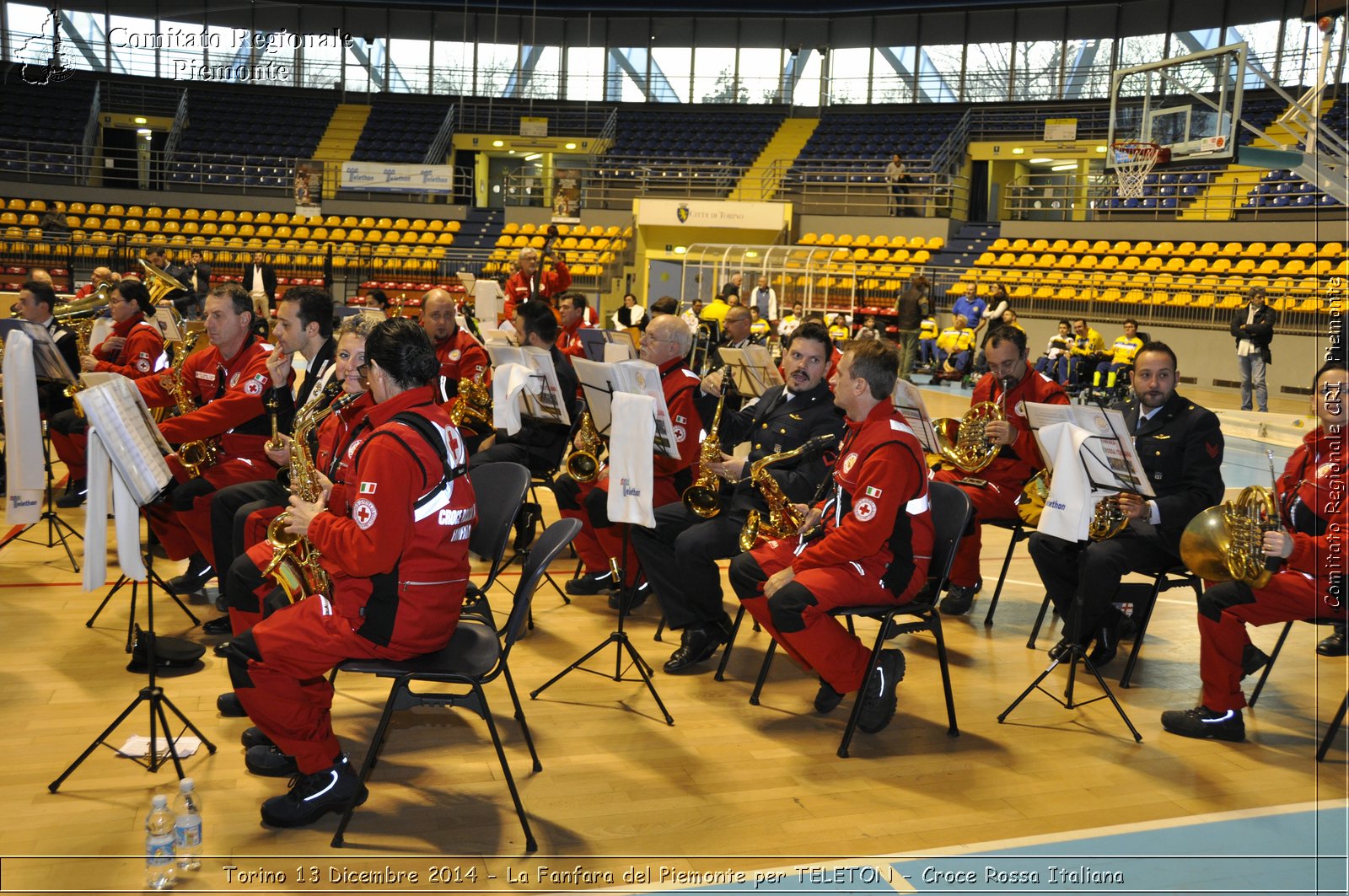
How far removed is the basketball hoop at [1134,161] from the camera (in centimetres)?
1362

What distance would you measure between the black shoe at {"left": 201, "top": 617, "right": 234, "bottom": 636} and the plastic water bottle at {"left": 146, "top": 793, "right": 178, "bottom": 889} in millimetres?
2431

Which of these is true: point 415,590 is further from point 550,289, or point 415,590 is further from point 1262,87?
point 1262,87

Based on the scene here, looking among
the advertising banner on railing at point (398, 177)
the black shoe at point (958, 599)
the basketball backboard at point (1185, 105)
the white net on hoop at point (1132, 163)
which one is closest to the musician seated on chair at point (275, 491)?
the black shoe at point (958, 599)

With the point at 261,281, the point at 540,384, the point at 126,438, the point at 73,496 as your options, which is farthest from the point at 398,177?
the point at 126,438

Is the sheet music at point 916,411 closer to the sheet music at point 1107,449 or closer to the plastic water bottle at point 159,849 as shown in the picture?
the sheet music at point 1107,449

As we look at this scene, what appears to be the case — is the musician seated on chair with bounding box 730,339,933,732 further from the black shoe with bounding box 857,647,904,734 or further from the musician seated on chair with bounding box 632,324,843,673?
the musician seated on chair with bounding box 632,324,843,673

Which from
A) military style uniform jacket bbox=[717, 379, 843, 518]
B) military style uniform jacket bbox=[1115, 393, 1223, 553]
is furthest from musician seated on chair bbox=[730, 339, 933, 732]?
military style uniform jacket bbox=[1115, 393, 1223, 553]

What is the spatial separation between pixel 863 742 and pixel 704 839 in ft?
3.91

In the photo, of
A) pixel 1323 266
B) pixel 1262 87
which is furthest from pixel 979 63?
pixel 1323 266

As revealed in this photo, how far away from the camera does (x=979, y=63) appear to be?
3020 cm

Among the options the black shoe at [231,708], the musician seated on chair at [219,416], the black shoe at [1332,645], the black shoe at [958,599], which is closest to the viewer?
the black shoe at [231,708]

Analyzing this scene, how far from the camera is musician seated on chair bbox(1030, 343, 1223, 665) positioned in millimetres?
5340

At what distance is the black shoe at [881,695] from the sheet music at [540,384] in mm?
2761

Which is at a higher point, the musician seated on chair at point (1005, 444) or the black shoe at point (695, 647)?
the musician seated on chair at point (1005, 444)
